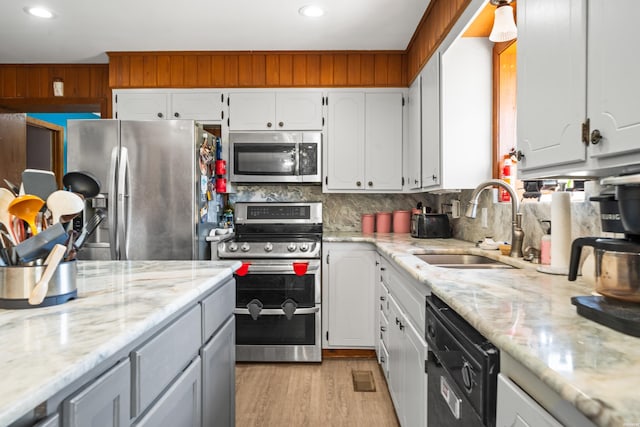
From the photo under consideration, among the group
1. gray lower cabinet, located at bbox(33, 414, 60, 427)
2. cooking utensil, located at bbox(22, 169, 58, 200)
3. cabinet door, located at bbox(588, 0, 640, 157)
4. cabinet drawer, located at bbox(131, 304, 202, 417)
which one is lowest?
cabinet drawer, located at bbox(131, 304, 202, 417)

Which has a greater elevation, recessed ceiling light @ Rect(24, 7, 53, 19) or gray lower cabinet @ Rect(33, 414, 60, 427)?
recessed ceiling light @ Rect(24, 7, 53, 19)

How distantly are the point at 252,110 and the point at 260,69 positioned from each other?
0.36 meters

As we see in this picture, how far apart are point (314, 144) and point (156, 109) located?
1395 mm

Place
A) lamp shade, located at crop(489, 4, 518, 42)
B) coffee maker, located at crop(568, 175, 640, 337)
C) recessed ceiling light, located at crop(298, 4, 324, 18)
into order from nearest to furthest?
coffee maker, located at crop(568, 175, 640, 337)
lamp shade, located at crop(489, 4, 518, 42)
recessed ceiling light, located at crop(298, 4, 324, 18)

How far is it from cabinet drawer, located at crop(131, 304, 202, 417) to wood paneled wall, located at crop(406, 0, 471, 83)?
191 centimetres

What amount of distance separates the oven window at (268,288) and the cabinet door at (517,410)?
225 centimetres

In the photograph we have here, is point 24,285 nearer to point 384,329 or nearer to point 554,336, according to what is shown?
point 554,336

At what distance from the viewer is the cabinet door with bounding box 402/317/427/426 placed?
1610mm

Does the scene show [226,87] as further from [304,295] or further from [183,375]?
[183,375]

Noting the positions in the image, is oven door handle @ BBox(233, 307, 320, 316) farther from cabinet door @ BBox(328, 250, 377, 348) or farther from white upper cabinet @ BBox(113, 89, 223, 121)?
white upper cabinet @ BBox(113, 89, 223, 121)

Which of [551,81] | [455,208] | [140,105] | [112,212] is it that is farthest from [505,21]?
[140,105]

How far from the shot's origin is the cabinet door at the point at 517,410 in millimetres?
717

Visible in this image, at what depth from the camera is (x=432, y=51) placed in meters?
2.64

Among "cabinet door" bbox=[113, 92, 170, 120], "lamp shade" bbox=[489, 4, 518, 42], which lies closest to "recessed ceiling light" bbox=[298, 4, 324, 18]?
"lamp shade" bbox=[489, 4, 518, 42]
